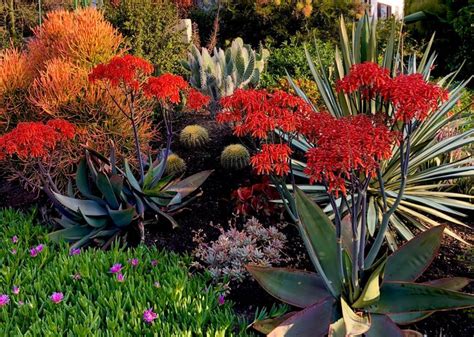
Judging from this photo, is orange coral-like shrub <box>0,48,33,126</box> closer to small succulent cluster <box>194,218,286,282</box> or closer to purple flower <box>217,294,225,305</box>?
small succulent cluster <box>194,218,286,282</box>

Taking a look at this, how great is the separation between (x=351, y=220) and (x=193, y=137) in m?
2.92

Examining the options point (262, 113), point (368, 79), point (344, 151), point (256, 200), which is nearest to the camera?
point (344, 151)

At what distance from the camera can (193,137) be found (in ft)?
17.6

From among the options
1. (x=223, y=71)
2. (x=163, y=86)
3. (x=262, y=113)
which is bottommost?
(x=223, y=71)

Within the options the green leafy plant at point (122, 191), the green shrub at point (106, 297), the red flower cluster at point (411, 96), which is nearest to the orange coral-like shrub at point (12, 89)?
the green leafy plant at point (122, 191)

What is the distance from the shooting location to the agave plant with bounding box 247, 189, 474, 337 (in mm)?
2504

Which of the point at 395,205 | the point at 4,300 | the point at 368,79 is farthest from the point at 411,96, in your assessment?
the point at 4,300

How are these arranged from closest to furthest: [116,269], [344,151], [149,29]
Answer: [344,151]
[116,269]
[149,29]

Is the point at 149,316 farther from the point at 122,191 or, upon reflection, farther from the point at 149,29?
the point at 149,29

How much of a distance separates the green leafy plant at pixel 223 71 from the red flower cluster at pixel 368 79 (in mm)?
3892

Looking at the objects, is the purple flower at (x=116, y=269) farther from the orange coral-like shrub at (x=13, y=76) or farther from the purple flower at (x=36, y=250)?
the orange coral-like shrub at (x=13, y=76)

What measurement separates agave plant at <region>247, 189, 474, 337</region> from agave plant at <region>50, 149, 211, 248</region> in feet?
4.86

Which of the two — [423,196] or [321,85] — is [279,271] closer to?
[423,196]

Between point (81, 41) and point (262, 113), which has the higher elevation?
point (262, 113)
